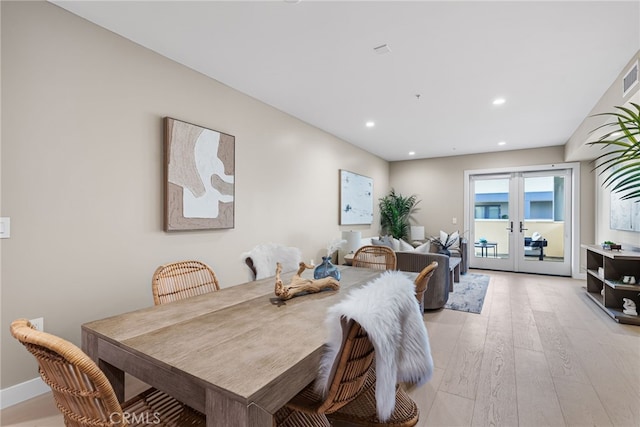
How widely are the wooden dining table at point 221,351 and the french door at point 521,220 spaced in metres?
6.04

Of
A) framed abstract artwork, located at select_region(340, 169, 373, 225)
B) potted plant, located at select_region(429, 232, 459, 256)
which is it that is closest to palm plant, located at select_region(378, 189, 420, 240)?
framed abstract artwork, located at select_region(340, 169, 373, 225)

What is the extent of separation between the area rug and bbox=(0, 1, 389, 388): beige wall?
9.53 feet

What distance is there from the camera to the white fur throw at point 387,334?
93cm

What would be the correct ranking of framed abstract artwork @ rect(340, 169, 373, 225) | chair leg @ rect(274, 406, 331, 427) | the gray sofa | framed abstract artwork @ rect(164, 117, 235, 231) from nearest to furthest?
chair leg @ rect(274, 406, 331, 427)
framed abstract artwork @ rect(164, 117, 235, 231)
the gray sofa
framed abstract artwork @ rect(340, 169, 373, 225)

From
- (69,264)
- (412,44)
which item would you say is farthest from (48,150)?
(412,44)

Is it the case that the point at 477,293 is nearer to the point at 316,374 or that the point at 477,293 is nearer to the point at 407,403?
the point at 407,403

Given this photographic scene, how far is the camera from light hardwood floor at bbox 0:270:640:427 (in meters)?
1.75

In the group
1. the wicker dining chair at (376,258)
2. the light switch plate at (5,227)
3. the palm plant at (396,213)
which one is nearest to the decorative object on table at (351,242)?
the wicker dining chair at (376,258)

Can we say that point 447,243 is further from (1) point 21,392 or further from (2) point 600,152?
(1) point 21,392

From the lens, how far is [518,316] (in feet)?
11.4

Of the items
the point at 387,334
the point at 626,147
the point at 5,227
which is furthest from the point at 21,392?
the point at 626,147

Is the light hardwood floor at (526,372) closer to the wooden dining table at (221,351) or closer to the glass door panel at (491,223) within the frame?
the wooden dining table at (221,351)

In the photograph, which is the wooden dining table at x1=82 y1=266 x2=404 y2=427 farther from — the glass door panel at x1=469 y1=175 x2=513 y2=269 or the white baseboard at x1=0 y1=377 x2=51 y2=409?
the glass door panel at x1=469 y1=175 x2=513 y2=269

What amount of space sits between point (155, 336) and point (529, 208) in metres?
6.91
